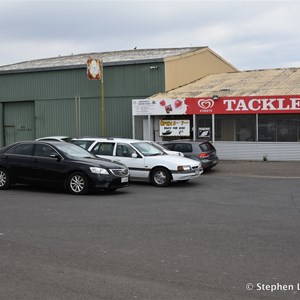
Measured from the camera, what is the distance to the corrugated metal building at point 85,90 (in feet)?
96.3

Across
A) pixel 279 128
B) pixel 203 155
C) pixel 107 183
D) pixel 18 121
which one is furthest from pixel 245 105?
pixel 18 121

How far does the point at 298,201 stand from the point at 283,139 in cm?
1269

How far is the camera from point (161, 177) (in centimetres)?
1503

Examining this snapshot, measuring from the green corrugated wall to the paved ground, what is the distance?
8.07m

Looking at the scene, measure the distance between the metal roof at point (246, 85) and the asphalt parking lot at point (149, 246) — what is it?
13687 millimetres

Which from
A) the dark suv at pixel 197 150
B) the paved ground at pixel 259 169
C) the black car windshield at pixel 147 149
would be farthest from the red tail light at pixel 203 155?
the black car windshield at pixel 147 149

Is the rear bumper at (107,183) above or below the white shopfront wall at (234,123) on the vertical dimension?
below

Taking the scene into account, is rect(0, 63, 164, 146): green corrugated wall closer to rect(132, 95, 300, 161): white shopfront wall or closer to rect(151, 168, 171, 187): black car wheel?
rect(132, 95, 300, 161): white shopfront wall

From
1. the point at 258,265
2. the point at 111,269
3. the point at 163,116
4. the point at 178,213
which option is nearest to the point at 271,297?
the point at 258,265

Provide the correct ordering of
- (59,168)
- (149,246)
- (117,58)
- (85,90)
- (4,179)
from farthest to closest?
(117,58) < (85,90) < (4,179) < (59,168) < (149,246)

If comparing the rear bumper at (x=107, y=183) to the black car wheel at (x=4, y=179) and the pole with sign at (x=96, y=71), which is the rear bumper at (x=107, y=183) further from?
the pole with sign at (x=96, y=71)

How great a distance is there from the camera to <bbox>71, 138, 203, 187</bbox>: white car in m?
14.9

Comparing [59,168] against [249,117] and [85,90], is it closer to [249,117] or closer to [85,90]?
[249,117]

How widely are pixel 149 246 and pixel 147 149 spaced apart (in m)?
9.02
